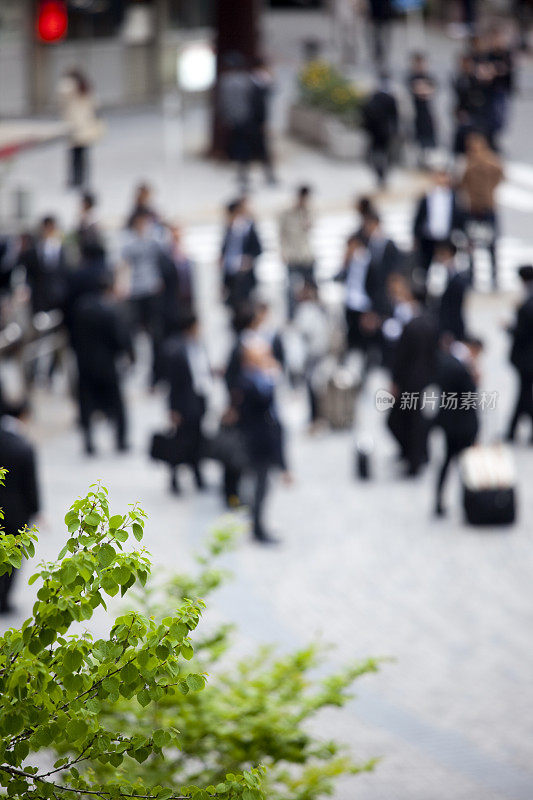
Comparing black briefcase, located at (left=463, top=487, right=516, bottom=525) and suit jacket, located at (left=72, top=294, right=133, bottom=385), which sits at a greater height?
suit jacket, located at (left=72, top=294, right=133, bottom=385)

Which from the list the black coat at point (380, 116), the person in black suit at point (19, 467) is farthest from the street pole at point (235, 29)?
the person in black suit at point (19, 467)

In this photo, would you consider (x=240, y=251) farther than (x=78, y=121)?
No

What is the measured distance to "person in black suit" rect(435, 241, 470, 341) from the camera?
14047 mm

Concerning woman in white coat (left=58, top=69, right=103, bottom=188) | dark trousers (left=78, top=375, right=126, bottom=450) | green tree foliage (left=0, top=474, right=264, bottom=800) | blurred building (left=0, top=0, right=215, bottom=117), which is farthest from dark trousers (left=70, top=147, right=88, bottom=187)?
green tree foliage (left=0, top=474, right=264, bottom=800)

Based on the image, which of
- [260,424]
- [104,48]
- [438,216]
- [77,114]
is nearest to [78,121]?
[77,114]

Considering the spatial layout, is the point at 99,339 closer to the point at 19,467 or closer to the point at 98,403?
the point at 98,403

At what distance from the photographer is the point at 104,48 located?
95.1ft

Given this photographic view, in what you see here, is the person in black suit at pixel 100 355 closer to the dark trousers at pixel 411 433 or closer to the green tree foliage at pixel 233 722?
the dark trousers at pixel 411 433

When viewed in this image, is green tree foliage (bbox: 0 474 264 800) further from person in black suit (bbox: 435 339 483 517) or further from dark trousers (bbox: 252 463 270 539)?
person in black suit (bbox: 435 339 483 517)

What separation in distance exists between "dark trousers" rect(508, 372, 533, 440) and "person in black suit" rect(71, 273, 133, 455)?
11.1 feet

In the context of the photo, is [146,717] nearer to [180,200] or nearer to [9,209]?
[9,209]

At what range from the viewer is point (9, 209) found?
16.6m

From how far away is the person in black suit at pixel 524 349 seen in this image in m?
12.6

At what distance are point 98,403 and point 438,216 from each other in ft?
17.5
